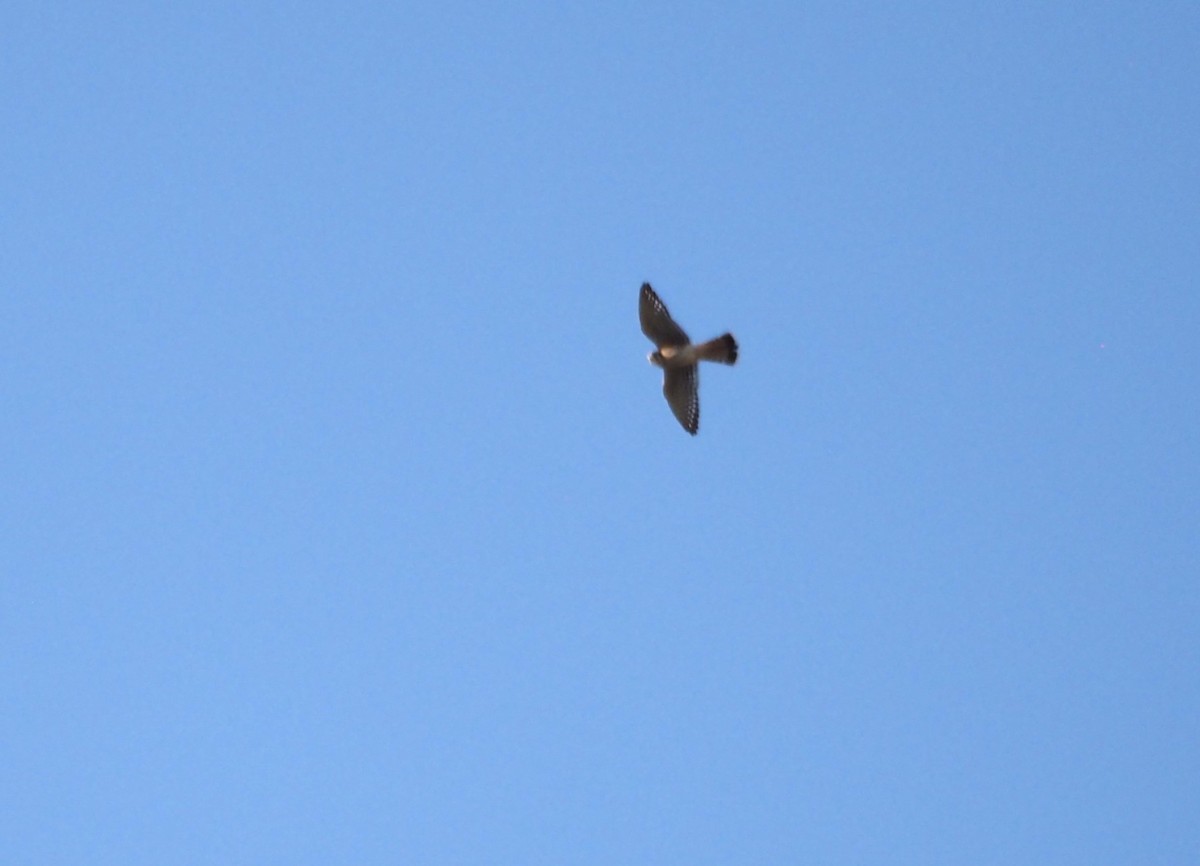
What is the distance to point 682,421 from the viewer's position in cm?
2208

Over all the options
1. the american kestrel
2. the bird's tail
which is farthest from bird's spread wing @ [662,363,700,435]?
the bird's tail

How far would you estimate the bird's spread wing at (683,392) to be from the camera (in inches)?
864

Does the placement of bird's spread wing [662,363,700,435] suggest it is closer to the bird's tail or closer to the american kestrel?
the american kestrel

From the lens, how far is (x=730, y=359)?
68.7 ft

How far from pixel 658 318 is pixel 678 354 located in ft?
2.04

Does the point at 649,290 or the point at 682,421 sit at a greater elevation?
the point at 649,290

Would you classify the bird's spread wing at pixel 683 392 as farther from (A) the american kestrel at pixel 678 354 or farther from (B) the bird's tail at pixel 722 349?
(B) the bird's tail at pixel 722 349

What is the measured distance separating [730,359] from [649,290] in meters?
1.69

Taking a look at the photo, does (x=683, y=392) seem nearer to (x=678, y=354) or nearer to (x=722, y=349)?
(x=678, y=354)

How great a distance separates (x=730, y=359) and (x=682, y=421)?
1583 millimetres

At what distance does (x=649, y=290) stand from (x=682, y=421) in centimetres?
210

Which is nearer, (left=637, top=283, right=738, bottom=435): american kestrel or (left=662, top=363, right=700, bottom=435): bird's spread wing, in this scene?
(left=637, top=283, right=738, bottom=435): american kestrel

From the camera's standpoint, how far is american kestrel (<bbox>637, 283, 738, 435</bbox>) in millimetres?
21047

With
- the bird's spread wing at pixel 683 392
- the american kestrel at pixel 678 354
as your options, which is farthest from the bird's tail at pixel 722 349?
the bird's spread wing at pixel 683 392
